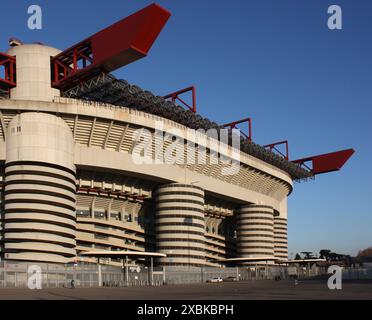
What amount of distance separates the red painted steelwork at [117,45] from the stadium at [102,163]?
0.16 metres

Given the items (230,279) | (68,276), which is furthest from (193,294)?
(230,279)

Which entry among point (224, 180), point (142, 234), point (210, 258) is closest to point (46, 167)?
point (142, 234)

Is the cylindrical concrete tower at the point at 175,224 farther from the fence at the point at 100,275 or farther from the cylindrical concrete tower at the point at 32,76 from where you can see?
the cylindrical concrete tower at the point at 32,76

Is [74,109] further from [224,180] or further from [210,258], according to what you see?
[210,258]

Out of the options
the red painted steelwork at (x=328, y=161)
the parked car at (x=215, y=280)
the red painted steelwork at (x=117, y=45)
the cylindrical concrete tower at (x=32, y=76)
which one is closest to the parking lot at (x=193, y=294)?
the red painted steelwork at (x=117, y=45)

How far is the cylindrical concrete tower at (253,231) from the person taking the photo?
5335 inches

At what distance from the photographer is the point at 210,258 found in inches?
5113

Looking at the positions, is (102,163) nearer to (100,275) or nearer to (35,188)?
(35,188)

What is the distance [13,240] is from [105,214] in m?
24.0

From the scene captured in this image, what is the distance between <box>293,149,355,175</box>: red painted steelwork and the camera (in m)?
150

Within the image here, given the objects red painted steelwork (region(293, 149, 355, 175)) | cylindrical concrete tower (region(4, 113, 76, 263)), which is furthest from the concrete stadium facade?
red painted steelwork (region(293, 149, 355, 175))

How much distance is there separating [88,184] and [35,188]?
47.5 feet

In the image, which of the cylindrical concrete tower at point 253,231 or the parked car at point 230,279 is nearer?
the parked car at point 230,279

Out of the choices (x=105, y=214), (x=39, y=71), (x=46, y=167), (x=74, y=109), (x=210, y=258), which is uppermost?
(x=39, y=71)
